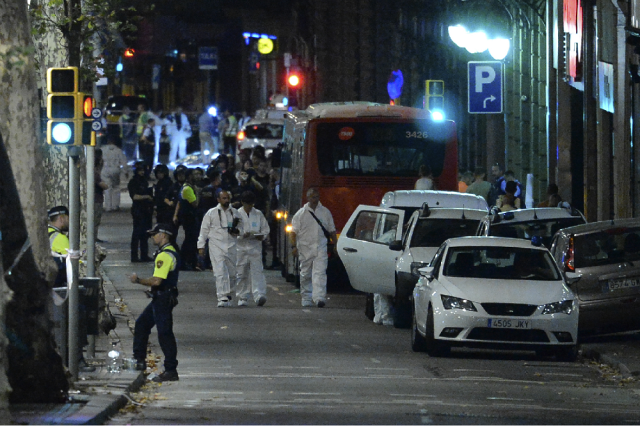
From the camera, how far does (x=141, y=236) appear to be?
1091 inches

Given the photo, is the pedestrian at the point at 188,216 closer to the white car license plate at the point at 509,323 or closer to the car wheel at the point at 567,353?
the car wheel at the point at 567,353

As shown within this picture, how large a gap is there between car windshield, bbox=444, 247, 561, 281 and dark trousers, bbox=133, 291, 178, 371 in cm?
353

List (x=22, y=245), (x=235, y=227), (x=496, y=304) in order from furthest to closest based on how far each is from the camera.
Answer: (x=235, y=227) < (x=496, y=304) < (x=22, y=245)

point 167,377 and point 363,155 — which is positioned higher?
point 363,155

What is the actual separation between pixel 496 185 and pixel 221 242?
921 centimetres

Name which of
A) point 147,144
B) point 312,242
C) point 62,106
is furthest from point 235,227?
point 147,144

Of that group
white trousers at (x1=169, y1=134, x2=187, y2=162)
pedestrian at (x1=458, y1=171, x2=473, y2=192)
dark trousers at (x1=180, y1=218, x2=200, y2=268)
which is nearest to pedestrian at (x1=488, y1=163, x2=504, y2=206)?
pedestrian at (x1=458, y1=171, x2=473, y2=192)

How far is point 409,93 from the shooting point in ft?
168

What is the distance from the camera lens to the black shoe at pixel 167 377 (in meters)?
13.6

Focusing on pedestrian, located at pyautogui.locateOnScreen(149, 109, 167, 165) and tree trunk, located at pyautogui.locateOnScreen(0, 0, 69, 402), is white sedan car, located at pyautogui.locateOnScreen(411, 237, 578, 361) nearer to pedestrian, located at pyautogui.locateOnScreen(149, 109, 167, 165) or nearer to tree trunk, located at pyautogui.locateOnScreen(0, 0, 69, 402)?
tree trunk, located at pyautogui.locateOnScreen(0, 0, 69, 402)

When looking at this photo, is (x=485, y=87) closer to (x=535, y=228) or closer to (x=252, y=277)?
(x=252, y=277)

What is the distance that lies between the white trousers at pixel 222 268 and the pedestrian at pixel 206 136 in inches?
1101

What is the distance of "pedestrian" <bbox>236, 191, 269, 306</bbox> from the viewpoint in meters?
21.1

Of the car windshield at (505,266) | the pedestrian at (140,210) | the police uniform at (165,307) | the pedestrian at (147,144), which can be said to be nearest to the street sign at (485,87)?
the pedestrian at (140,210)
